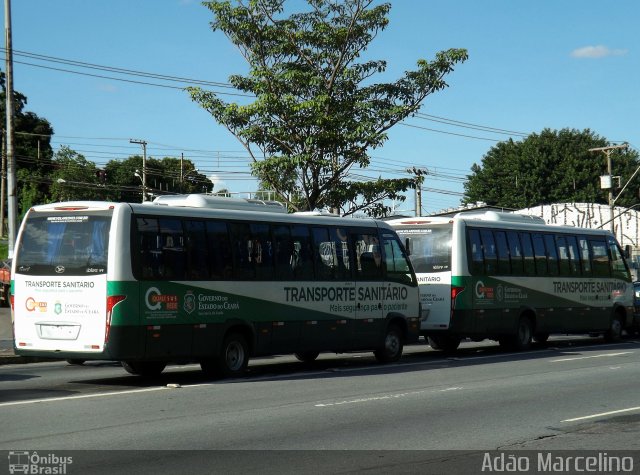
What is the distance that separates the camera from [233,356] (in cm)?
1666

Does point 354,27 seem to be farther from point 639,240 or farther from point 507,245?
point 639,240

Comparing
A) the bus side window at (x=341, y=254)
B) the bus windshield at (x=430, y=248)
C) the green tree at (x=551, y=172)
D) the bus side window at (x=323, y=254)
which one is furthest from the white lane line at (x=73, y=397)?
the green tree at (x=551, y=172)

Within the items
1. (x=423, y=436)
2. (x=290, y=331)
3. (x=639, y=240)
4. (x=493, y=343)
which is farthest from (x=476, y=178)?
(x=423, y=436)

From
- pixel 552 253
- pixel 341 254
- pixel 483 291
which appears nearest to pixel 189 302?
pixel 341 254

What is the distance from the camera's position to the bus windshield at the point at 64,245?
47.9ft

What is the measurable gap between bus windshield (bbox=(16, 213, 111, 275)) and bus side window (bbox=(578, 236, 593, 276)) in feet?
52.7

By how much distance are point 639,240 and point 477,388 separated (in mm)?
Answer: 67636

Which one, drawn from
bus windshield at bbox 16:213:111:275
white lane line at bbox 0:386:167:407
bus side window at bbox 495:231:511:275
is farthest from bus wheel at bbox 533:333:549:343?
bus windshield at bbox 16:213:111:275

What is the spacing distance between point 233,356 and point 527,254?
34.0 ft

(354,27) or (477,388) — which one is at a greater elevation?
(354,27)

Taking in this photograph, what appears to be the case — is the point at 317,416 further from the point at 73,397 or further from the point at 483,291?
the point at 483,291

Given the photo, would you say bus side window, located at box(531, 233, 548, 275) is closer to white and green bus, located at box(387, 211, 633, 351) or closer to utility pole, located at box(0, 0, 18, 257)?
white and green bus, located at box(387, 211, 633, 351)

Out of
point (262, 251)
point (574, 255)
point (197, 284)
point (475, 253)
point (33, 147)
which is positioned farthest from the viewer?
point (33, 147)

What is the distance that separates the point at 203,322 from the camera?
1586 centimetres
